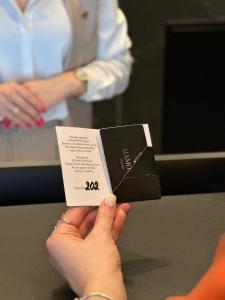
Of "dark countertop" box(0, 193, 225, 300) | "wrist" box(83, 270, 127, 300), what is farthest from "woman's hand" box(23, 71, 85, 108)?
"wrist" box(83, 270, 127, 300)

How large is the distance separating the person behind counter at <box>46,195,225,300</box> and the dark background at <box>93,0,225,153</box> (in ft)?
4.74

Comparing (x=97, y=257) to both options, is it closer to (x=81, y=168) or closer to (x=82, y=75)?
(x=81, y=168)

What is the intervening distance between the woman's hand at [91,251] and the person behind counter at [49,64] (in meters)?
0.63

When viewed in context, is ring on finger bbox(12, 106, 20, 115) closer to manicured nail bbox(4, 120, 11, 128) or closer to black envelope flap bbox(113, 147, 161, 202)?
manicured nail bbox(4, 120, 11, 128)

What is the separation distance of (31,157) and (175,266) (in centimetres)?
72

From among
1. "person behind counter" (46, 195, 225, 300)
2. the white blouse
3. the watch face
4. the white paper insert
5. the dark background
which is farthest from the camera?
the dark background

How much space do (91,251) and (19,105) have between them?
70 cm

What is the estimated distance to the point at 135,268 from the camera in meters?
0.79

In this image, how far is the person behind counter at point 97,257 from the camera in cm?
63

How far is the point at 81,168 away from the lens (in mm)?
743

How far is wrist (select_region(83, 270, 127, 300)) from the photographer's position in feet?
2.15

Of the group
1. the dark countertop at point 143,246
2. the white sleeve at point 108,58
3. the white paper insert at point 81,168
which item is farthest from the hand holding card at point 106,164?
the white sleeve at point 108,58

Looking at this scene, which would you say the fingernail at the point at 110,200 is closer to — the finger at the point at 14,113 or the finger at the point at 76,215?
the finger at the point at 76,215

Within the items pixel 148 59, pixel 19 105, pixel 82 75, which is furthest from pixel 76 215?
pixel 148 59
